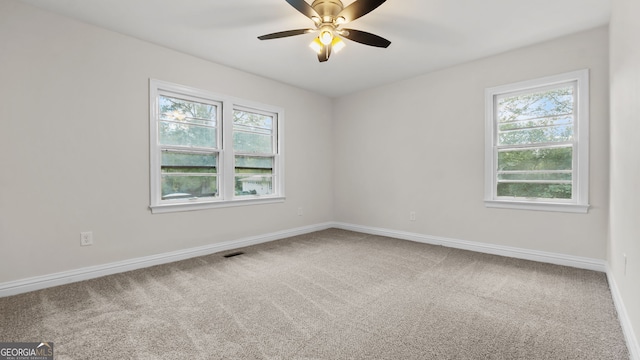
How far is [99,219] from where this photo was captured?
2799 mm

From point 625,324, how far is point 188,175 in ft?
13.4

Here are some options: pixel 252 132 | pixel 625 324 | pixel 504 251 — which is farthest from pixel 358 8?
pixel 504 251

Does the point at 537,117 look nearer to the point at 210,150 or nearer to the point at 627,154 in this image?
the point at 627,154

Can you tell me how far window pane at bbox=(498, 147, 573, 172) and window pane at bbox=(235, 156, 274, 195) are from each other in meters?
3.24

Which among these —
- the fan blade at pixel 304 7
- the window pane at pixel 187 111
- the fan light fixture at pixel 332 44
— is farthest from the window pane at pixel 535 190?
the window pane at pixel 187 111

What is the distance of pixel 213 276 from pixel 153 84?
221 cm

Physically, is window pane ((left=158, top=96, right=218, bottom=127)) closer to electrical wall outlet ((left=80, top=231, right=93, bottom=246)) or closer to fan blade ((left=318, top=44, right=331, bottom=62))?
electrical wall outlet ((left=80, top=231, right=93, bottom=246))

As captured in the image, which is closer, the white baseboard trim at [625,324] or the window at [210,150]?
the white baseboard trim at [625,324]

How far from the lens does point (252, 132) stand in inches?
166

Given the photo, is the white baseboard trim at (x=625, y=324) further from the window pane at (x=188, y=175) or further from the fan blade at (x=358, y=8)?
the window pane at (x=188, y=175)

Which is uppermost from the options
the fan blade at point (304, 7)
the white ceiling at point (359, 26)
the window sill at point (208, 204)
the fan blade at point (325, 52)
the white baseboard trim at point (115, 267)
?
the white ceiling at point (359, 26)

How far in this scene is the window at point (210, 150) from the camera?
328 cm

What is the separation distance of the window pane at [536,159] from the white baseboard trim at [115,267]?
11.0ft

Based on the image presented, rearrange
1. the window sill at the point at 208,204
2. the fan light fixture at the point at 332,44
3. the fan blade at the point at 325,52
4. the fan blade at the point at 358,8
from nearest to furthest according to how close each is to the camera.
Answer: the fan blade at the point at 358,8
the fan light fixture at the point at 332,44
the fan blade at the point at 325,52
the window sill at the point at 208,204
